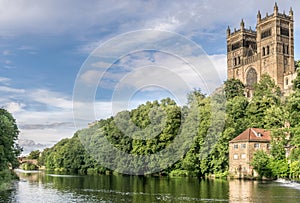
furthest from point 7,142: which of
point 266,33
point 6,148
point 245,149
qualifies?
point 266,33

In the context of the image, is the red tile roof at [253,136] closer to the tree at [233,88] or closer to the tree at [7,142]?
the tree at [7,142]

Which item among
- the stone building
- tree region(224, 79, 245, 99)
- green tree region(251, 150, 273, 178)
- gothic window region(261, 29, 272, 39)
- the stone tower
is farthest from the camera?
gothic window region(261, 29, 272, 39)

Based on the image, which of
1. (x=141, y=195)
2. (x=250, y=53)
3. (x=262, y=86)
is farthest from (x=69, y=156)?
(x=141, y=195)

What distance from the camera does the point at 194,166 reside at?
66.1 meters

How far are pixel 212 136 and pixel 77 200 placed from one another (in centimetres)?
3539

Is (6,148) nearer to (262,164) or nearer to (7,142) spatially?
(7,142)

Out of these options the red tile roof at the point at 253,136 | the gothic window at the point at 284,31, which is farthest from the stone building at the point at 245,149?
the gothic window at the point at 284,31

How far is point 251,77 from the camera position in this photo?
120375mm

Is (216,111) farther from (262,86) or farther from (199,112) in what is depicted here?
(262,86)

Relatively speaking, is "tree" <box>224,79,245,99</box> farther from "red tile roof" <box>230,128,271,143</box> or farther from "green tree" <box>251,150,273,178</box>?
"green tree" <box>251,150,273,178</box>

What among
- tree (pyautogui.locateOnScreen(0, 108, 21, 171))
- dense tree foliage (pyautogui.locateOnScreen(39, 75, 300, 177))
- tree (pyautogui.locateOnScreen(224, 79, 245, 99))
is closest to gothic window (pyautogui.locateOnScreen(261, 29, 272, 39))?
tree (pyautogui.locateOnScreen(224, 79, 245, 99))

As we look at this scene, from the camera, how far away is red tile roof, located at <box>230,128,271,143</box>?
2425 inches

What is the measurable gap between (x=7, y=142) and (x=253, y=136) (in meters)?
33.4

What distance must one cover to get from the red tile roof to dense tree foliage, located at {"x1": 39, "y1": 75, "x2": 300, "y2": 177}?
1225 mm
